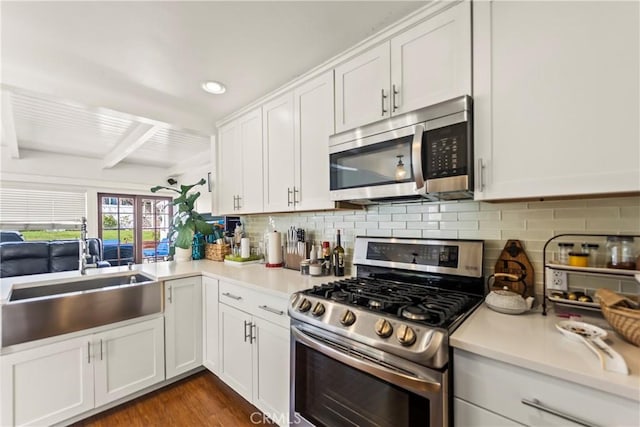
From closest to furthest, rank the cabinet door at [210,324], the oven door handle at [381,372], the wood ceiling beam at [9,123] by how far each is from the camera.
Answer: the oven door handle at [381,372], the cabinet door at [210,324], the wood ceiling beam at [9,123]

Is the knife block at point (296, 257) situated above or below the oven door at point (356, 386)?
above

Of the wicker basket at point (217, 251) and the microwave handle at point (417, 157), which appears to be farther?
the wicker basket at point (217, 251)

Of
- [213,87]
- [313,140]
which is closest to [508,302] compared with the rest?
[313,140]

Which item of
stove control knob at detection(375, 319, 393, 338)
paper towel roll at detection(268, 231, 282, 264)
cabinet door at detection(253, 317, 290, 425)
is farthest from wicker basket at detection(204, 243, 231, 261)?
stove control knob at detection(375, 319, 393, 338)

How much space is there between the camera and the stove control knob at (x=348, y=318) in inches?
45.2

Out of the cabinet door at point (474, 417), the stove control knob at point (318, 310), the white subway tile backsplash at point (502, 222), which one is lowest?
the cabinet door at point (474, 417)

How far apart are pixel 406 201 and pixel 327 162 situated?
562 mm

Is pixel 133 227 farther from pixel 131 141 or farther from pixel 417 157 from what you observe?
pixel 417 157

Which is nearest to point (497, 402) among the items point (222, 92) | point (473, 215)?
point (473, 215)

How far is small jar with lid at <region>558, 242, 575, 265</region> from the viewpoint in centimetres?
117

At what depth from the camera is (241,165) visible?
2.56 m

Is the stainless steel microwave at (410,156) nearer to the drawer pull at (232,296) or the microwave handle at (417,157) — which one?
the microwave handle at (417,157)

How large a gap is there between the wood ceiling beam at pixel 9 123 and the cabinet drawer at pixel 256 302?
8.58ft

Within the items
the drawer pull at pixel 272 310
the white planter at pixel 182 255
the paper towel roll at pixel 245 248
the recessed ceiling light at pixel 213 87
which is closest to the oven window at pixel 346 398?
the drawer pull at pixel 272 310
